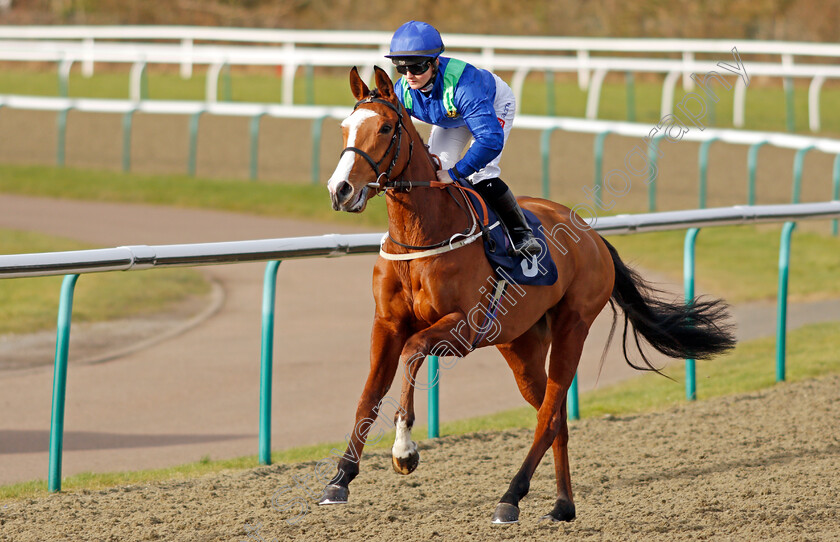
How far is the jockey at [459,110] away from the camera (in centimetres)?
420

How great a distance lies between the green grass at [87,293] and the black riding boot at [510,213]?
547 cm

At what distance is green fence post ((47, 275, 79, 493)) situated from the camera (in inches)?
186

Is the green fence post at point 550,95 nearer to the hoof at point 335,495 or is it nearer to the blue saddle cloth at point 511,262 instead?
the blue saddle cloth at point 511,262

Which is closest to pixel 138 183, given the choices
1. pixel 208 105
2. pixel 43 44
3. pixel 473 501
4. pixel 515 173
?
pixel 208 105

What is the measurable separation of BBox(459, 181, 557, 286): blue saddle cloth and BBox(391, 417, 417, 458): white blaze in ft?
2.41

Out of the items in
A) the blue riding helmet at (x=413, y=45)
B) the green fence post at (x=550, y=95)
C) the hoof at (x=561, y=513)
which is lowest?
the hoof at (x=561, y=513)

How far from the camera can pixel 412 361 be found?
391 centimetres

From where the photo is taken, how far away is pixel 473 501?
191 inches

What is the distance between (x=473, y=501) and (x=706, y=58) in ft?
52.9

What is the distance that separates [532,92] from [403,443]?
17.3 metres

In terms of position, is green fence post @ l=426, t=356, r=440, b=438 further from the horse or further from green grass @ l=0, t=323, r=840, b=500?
the horse

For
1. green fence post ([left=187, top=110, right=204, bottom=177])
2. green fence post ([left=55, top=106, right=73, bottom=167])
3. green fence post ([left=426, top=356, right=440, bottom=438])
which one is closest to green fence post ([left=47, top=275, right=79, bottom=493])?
green fence post ([left=426, top=356, right=440, bottom=438])

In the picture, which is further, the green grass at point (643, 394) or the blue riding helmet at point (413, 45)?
the green grass at point (643, 394)

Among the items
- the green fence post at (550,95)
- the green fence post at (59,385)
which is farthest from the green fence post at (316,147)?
the green fence post at (59,385)
